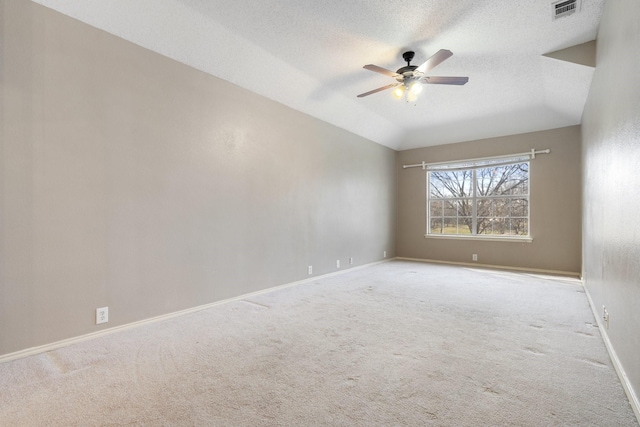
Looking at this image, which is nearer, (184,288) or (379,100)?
(184,288)

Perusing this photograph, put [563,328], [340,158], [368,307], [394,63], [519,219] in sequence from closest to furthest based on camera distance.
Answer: [563,328]
[368,307]
[394,63]
[340,158]
[519,219]

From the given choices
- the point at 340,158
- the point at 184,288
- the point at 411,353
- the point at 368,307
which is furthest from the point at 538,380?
the point at 340,158

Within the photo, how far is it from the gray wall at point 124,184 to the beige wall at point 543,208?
3.81m

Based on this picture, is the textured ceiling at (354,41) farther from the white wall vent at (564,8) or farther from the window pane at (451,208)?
the window pane at (451,208)

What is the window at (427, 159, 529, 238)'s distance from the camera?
19.2 ft

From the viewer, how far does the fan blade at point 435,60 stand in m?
2.79

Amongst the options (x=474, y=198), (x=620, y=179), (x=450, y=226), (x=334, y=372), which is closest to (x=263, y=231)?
(x=334, y=372)

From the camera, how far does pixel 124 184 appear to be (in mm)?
2729

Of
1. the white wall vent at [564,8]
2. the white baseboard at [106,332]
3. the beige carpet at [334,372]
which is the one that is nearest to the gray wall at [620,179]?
the white wall vent at [564,8]

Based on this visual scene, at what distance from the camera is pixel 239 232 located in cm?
372

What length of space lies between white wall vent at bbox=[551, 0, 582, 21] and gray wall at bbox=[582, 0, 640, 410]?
217mm

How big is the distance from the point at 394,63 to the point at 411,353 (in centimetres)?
324

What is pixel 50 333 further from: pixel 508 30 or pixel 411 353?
pixel 508 30

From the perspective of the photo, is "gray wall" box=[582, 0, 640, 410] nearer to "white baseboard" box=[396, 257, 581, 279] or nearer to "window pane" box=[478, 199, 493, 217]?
"white baseboard" box=[396, 257, 581, 279]
